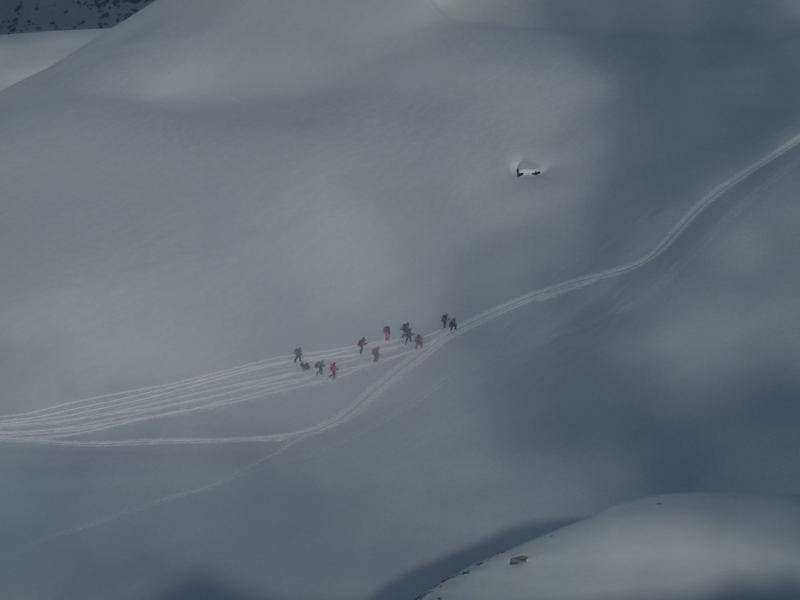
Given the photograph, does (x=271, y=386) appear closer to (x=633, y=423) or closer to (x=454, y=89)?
(x=633, y=423)

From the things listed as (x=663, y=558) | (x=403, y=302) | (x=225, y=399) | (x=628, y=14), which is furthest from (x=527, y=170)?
(x=663, y=558)

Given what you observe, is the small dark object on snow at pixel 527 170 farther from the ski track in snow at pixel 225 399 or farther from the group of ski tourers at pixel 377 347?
the group of ski tourers at pixel 377 347

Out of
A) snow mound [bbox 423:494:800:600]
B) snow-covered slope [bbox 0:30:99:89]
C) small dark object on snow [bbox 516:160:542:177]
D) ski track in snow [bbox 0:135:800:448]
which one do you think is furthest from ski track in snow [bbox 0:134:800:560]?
snow-covered slope [bbox 0:30:99:89]

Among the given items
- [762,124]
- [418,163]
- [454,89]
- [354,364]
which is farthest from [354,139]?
[762,124]

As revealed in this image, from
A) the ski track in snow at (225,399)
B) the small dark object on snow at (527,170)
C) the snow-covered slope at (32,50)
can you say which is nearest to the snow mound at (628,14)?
the small dark object on snow at (527,170)

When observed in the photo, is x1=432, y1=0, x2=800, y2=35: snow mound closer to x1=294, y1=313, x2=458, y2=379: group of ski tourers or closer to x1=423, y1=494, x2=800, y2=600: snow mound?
x1=294, y1=313, x2=458, y2=379: group of ski tourers

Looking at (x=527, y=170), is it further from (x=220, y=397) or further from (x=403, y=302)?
(x=220, y=397)

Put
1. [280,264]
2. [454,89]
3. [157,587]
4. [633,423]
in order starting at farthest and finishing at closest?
[454,89] < [280,264] < [633,423] < [157,587]

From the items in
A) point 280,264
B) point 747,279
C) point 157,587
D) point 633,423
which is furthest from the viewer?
point 280,264
